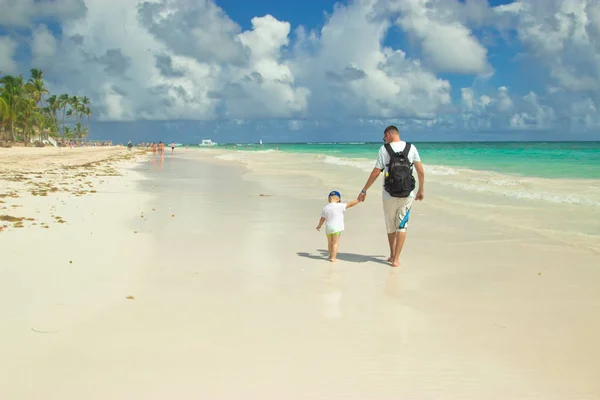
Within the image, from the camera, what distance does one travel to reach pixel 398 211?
7.34 metres

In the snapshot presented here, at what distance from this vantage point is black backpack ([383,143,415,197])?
7.05 metres

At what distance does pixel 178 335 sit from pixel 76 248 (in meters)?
4.12

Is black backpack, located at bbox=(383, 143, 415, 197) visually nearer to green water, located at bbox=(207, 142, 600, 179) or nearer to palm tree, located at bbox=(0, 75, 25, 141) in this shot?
green water, located at bbox=(207, 142, 600, 179)

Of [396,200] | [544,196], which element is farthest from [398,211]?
[544,196]

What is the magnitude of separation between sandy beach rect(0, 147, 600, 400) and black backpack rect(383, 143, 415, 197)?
1153 millimetres

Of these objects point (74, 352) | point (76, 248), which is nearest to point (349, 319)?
point (74, 352)

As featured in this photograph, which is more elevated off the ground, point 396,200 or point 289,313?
point 396,200

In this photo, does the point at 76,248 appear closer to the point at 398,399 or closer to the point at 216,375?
the point at 216,375

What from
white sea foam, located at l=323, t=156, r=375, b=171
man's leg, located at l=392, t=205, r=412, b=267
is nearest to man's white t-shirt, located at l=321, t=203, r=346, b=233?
man's leg, located at l=392, t=205, r=412, b=267

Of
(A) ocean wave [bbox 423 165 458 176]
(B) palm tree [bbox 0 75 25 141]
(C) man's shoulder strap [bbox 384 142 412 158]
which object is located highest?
(B) palm tree [bbox 0 75 25 141]

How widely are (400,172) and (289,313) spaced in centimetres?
281

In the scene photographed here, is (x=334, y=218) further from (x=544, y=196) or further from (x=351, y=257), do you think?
(x=544, y=196)

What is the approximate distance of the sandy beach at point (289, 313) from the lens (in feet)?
12.5

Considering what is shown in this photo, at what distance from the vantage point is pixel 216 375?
3850mm
